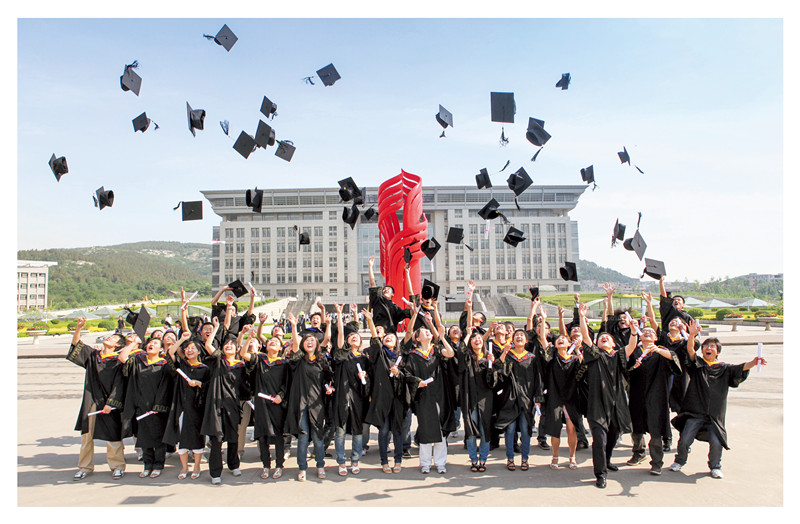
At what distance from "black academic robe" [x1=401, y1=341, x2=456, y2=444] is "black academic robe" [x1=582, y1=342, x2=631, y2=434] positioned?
145 centimetres

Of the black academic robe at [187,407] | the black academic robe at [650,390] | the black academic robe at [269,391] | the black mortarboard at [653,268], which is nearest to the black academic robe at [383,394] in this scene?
the black academic robe at [269,391]

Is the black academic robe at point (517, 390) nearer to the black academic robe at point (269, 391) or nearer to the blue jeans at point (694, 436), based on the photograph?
the blue jeans at point (694, 436)

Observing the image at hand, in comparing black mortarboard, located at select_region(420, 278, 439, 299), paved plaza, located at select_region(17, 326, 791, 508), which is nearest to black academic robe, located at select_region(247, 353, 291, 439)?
paved plaza, located at select_region(17, 326, 791, 508)

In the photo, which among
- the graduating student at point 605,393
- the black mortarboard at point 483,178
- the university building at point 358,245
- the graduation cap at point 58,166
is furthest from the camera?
the university building at point 358,245

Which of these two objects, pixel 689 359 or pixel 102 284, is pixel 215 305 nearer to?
pixel 689 359

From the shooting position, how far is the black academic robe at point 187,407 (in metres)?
5.11

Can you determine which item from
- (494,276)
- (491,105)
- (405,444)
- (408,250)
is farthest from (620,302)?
(494,276)

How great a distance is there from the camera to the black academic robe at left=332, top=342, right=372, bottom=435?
206 inches

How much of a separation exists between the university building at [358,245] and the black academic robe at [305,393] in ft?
188

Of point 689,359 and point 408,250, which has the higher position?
point 408,250

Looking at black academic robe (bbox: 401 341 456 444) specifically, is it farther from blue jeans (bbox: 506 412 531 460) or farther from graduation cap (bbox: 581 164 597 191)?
graduation cap (bbox: 581 164 597 191)

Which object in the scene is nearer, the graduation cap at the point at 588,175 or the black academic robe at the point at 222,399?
the black academic robe at the point at 222,399

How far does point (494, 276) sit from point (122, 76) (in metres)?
59.1

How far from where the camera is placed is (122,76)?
791cm
